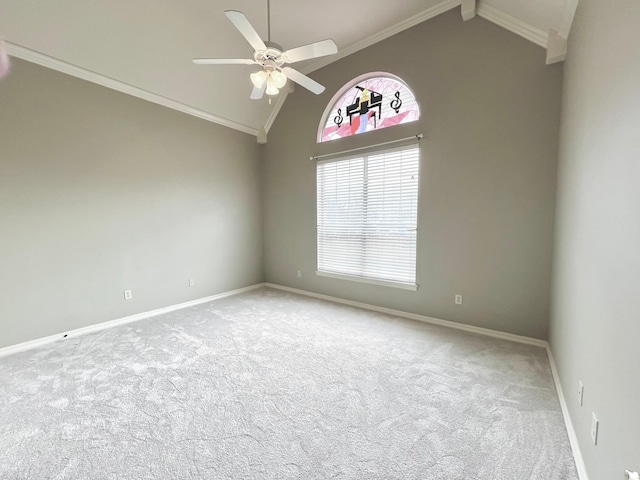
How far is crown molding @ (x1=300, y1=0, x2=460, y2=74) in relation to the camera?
9.36ft

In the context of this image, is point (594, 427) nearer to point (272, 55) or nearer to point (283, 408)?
point (283, 408)

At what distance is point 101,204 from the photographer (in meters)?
3.12

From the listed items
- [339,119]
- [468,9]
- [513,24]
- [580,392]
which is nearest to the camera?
[580,392]

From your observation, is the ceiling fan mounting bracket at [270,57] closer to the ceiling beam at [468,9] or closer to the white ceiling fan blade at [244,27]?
the white ceiling fan blade at [244,27]

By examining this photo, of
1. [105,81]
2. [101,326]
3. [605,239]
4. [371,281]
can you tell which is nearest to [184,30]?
[105,81]

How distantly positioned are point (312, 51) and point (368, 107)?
1823mm

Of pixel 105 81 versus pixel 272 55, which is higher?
pixel 105 81

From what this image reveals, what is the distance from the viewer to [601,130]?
4.19 ft

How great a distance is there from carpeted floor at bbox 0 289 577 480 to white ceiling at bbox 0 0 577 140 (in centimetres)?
287

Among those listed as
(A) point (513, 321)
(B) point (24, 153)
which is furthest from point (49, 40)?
(A) point (513, 321)

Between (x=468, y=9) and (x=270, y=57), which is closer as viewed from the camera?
(x=270, y=57)

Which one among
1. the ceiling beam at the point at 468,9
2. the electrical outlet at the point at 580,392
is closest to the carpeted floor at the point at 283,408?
the electrical outlet at the point at 580,392

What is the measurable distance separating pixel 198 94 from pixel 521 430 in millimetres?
4819

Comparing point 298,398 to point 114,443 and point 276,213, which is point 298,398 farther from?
point 276,213
